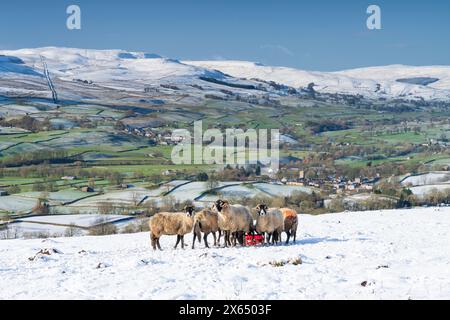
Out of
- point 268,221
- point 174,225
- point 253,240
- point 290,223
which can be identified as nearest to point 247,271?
point 253,240

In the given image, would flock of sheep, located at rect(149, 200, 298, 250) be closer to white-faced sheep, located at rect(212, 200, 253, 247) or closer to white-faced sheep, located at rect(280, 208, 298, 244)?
white-faced sheep, located at rect(212, 200, 253, 247)

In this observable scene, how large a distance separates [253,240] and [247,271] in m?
6.05

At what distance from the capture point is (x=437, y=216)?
2994 centimetres

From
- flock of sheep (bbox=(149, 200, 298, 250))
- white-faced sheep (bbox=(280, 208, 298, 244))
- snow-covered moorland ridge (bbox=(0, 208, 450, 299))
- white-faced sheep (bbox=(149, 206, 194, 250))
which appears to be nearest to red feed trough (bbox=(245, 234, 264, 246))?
flock of sheep (bbox=(149, 200, 298, 250))

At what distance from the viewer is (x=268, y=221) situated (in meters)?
20.2

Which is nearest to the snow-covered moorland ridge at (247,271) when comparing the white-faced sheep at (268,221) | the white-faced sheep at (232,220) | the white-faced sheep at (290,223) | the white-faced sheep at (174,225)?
the white-faced sheep at (290,223)

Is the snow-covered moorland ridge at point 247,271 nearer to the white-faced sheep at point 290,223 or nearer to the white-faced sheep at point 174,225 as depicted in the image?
the white-faced sheep at point 290,223

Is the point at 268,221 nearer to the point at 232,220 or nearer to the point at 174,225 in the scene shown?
the point at 232,220

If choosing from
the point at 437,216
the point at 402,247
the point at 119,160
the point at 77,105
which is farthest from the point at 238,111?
the point at 402,247

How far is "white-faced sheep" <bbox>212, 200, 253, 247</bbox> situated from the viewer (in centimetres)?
1966

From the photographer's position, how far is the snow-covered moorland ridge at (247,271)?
11.7 metres

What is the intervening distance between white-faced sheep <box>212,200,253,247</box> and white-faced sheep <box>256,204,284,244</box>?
0.35 metres

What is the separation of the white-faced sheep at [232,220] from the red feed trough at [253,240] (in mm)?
187
